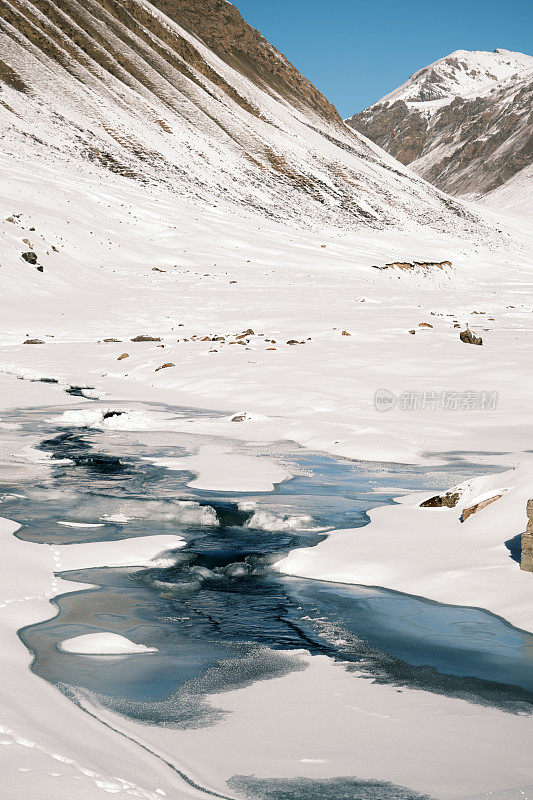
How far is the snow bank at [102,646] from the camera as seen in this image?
3490 mm

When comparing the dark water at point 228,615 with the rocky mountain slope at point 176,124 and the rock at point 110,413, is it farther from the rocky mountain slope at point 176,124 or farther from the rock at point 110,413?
the rocky mountain slope at point 176,124

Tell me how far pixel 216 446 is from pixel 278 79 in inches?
3370

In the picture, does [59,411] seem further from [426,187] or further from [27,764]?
[426,187]

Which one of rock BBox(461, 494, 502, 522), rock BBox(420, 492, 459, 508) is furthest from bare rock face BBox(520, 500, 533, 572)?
rock BBox(420, 492, 459, 508)

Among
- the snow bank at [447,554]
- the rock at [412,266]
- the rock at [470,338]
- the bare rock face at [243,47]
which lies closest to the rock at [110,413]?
the snow bank at [447,554]

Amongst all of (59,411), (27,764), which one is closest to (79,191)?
(59,411)

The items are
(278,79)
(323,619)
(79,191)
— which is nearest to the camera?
(323,619)

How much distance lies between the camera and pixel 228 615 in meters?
4.07

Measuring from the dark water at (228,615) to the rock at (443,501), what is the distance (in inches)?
19.6

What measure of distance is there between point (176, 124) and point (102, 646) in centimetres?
6262

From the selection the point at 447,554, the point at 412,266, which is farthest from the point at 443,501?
the point at 412,266

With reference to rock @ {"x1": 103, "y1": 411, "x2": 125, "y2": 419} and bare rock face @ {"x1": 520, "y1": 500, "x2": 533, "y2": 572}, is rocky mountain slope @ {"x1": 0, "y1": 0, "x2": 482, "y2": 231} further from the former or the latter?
bare rock face @ {"x1": 520, "y1": 500, "x2": 533, "y2": 572}

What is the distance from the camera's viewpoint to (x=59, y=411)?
413 inches

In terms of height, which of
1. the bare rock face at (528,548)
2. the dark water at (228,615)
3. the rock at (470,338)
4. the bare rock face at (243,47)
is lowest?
the dark water at (228,615)
